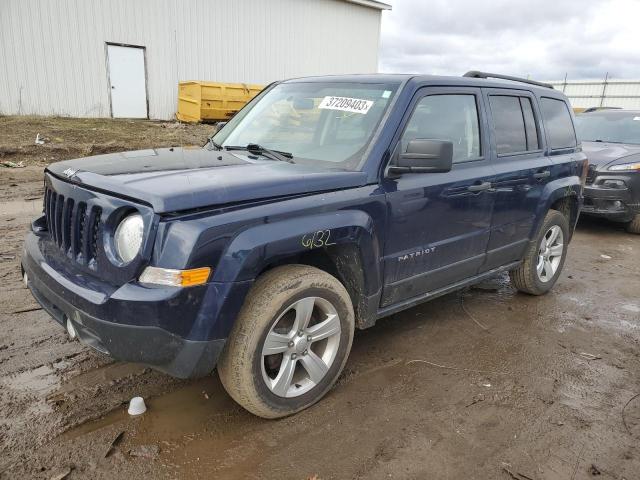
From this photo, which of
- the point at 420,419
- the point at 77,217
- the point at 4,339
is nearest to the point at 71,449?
the point at 77,217

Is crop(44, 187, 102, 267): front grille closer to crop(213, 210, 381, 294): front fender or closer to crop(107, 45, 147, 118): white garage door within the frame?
crop(213, 210, 381, 294): front fender

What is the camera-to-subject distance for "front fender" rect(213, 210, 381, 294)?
2.42 m

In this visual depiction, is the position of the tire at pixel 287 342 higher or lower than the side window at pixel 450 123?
lower

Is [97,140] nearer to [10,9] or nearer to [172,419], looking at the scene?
[10,9]

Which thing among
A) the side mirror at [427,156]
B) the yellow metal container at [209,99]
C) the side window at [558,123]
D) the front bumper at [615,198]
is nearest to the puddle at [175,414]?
the side mirror at [427,156]

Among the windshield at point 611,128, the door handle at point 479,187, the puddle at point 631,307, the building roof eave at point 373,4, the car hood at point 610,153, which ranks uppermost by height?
the building roof eave at point 373,4

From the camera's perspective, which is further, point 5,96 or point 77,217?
point 5,96

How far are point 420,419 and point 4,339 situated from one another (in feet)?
9.27

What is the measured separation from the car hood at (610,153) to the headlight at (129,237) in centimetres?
731

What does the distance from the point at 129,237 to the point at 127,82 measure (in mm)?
16558

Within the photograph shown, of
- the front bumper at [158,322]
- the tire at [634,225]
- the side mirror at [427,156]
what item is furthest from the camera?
the tire at [634,225]

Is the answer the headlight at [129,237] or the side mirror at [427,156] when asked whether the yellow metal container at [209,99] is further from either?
the headlight at [129,237]

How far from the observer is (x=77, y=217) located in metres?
2.69

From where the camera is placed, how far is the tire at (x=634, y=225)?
7930 mm
